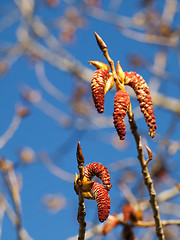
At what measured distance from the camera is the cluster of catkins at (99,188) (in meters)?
0.76

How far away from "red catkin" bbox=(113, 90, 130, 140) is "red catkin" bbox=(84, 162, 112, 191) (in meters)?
0.10

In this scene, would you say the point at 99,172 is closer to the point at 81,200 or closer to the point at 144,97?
the point at 81,200

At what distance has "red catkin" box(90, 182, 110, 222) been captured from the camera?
759 mm

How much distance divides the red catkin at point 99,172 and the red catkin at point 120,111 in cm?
10

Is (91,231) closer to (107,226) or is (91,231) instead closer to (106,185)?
(107,226)

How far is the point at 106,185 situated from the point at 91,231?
1.25 metres

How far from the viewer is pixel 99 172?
2.76ft

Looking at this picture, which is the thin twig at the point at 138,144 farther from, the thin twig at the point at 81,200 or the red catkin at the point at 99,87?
the thin twig at the point at 81,200

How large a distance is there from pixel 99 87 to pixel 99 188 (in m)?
0.25

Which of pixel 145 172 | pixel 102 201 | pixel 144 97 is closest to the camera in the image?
pixel 102 201

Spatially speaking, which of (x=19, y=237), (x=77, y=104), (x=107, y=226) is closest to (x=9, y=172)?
(x=19, y=237)

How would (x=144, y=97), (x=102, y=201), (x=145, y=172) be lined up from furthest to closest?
(x=145, y=172), (x=144, y=97), (x=102, y=201)

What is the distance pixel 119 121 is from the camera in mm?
795

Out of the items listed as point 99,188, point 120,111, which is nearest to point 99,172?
point 99,188
